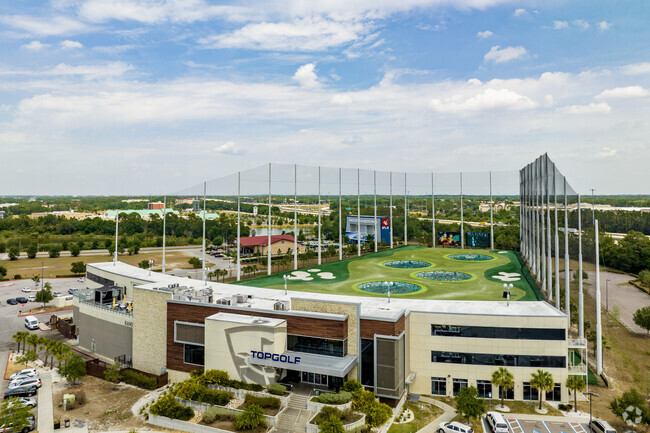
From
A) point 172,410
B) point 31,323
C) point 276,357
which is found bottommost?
point 31,323

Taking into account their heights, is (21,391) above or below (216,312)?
below

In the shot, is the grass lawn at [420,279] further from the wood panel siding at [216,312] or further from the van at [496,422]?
the van at [496,422]

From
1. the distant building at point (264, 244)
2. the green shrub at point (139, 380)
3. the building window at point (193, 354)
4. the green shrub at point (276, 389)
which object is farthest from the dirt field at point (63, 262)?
the green shrub at point (276, 389)

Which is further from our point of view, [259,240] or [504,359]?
[259,240]

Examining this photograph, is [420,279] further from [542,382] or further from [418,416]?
[418,416]

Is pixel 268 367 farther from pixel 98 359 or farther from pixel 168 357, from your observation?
pixel 98 359

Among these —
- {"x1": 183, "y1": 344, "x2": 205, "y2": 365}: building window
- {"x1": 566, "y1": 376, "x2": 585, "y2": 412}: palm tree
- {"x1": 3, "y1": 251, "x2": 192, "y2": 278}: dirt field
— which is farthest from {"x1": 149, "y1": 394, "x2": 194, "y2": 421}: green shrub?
{"x1": 3, "y1": 251, "x2": 192, "y2": 278}: dirt field

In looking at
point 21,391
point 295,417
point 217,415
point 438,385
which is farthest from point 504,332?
point 21,391
